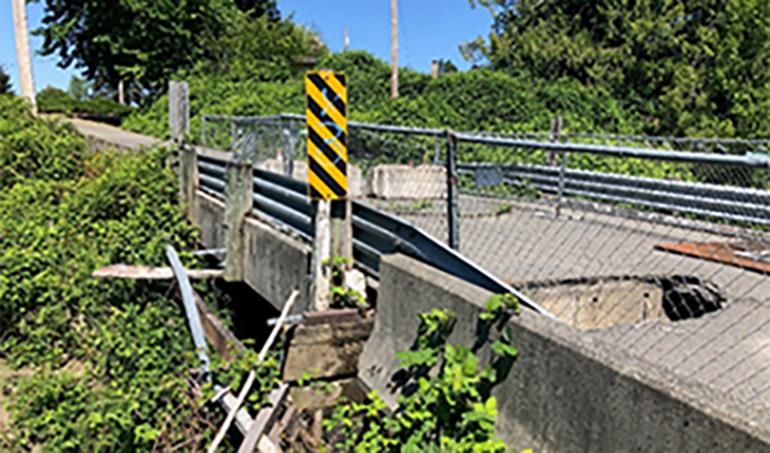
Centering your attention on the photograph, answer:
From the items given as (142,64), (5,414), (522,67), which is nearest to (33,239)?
(5,414)

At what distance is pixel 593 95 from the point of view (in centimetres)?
2881

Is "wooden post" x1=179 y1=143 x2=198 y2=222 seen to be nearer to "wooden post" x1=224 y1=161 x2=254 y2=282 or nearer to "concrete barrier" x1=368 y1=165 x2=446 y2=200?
"wooden post" x1=224 y1=161 x2=254 y2=282

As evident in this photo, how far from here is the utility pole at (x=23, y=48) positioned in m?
24.0

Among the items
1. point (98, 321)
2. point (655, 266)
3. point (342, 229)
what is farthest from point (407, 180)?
point (655, 266)

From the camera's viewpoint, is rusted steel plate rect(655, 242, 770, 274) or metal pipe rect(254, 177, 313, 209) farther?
metal pipe rect(254, 177, 313, 209)

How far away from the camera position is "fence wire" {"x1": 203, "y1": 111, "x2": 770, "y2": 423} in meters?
4.11

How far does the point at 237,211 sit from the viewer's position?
8.06 m

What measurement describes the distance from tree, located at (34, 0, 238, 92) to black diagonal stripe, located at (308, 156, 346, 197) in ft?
92.4

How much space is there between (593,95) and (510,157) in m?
16.9

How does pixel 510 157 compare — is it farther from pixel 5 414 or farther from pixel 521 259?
pixel 5 414

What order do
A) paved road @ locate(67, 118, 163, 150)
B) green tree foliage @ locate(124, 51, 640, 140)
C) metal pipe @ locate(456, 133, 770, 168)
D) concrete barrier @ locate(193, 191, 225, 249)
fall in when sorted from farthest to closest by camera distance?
green tree foliage @ locate(124, 51, 640, 140) → paved road @ locate(67, 118, 163, 150) → concrete barrier @ locate(193, 191, 225, 249) → metal pipe @ locate(456, 133, 770, 168)

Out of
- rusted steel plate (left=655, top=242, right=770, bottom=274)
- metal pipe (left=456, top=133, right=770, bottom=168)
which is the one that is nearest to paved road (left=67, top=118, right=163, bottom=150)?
rusted steel plate (left=655, top=242, right=770, bottom=274)

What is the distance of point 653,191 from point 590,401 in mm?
6451

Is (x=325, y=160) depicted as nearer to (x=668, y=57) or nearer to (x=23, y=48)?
(x=23, y=48)
